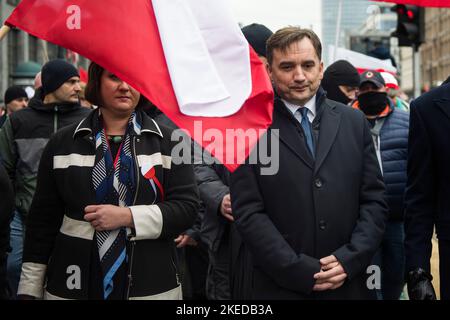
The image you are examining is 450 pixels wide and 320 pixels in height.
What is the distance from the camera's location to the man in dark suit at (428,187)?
388cm

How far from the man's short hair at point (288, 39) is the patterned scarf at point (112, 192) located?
39.3 inches

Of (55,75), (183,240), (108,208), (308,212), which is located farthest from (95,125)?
(55,75)

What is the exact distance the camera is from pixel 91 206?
378cm

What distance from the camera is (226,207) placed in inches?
189

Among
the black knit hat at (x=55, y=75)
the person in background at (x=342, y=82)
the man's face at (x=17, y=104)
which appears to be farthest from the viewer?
the man's face at (x=17, y=104)

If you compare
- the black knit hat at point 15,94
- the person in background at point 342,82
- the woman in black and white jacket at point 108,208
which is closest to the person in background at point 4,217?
the woman in black and white jacket at point 108,208

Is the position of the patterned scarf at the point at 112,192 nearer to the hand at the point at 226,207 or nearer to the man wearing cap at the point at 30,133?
the hand at the point at 226,207

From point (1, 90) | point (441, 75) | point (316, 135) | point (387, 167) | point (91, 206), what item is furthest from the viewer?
point (441, 75)

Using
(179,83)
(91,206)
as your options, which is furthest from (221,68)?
(91,206)

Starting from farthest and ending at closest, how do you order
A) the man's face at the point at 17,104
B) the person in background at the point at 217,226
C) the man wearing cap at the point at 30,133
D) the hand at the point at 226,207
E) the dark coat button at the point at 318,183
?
the man's face at the point at 17,104 < the man wearing cap at the point at 30,133 < the person in background at the point at 217,226 < the hand at the point at 226,207 < the dark coat button at the point at 318,183

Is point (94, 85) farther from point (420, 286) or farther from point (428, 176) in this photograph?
point (420, 286)
